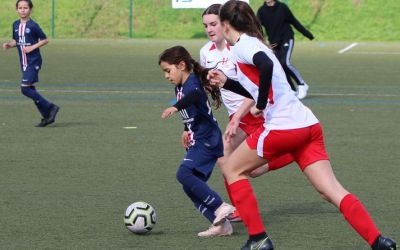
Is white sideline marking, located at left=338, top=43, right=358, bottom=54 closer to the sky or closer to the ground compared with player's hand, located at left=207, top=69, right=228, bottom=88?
closer to the ground

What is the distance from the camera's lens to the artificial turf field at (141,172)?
7.79 meters

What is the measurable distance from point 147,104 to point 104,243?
10633mm

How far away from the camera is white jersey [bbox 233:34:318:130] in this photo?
22.6ft

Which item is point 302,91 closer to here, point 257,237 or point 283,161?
point 283,161

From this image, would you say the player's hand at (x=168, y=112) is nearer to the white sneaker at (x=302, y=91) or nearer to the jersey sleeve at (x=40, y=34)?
the jersey sleeve at (x=40, y=34)

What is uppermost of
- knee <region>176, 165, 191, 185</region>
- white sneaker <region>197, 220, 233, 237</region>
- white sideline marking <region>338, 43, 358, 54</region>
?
knee <region>176, 165, 191, 185</region>

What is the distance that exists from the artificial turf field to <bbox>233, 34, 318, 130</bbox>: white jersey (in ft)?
3.12

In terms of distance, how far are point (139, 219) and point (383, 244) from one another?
1.91 metres

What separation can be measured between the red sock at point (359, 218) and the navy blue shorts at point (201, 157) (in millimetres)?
1353

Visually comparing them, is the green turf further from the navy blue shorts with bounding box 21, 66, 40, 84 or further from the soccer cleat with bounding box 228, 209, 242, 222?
the soccer cleat with bounding box 228, 209, 242, 222

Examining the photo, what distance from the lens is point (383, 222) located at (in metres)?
Answer: 8.23

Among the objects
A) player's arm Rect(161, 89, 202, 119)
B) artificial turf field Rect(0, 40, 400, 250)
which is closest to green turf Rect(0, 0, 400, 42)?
artificial turf field Rect(0, 40, 400, 250)

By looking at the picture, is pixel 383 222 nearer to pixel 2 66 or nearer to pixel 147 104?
pixel 147 104

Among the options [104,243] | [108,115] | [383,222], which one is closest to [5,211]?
[104,243]
